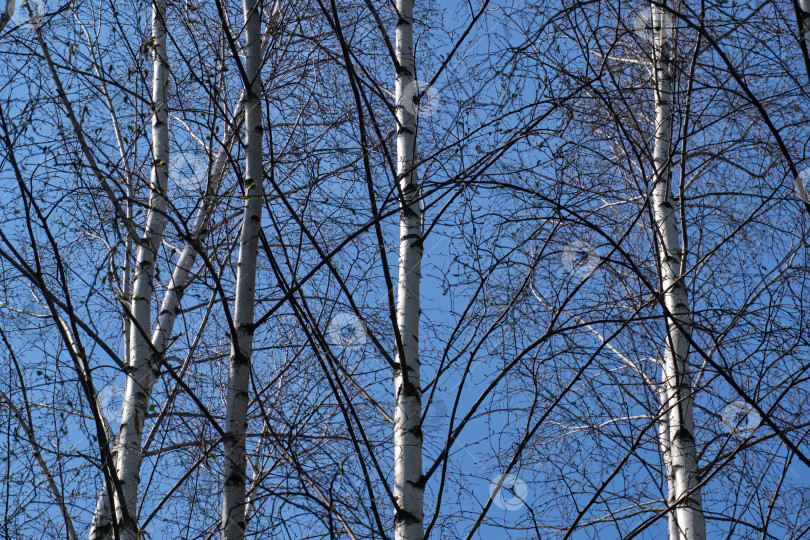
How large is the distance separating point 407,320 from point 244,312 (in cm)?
84

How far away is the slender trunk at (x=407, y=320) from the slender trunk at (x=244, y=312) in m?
0.60

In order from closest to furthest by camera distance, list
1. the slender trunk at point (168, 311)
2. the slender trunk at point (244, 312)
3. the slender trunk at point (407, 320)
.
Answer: the slender trunk at point (244, 312) < the slender trunk at point (407, 320) < the slender trunk at point (168, 311)

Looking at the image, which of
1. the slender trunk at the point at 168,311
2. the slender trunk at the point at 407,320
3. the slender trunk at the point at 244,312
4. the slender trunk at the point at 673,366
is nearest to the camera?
the slender trunk at the point at 244,312

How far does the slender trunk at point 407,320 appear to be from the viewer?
3.08 metres

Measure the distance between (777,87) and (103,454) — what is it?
14.5 ft

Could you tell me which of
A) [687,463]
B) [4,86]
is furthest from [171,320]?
[687,463]

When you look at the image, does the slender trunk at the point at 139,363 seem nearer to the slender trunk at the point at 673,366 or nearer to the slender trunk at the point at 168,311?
the slender trunk at the point at 168,311

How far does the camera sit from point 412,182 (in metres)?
3.76

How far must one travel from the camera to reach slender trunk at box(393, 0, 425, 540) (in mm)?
3084

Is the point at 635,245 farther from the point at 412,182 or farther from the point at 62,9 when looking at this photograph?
the point at 62,9

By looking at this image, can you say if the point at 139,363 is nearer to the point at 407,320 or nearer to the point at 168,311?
the point at 168,311

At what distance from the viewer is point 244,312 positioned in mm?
2922

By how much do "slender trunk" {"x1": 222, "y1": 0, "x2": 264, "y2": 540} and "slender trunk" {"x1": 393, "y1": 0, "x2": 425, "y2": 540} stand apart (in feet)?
1.98

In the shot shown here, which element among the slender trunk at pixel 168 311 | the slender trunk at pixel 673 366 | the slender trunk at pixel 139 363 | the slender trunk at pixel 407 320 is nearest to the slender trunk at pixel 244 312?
the slender trunk at pixel 407 320
